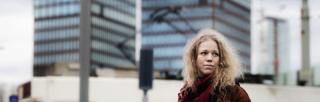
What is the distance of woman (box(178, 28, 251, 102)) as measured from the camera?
3.36m

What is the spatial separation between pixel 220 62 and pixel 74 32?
6371 inches

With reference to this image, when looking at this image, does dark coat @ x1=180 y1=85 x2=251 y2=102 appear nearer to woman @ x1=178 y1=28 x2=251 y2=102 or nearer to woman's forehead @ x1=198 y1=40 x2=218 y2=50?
woman @ x1=178 y1=28 x2=251 y2=102

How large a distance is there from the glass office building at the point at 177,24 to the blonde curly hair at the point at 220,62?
152 meters

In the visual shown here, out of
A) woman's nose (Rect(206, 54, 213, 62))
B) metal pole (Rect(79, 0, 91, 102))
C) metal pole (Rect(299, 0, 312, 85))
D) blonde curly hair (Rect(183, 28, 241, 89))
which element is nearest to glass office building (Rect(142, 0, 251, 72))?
metal pole (Rect(299, 0, 312, 85))

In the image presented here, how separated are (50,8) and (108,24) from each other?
11659mm

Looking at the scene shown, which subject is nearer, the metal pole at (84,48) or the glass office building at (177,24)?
the metal pole at (84,48)

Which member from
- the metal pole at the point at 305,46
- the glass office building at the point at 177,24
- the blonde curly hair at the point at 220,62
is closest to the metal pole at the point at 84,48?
the blonde curly hair at the point at 220,62

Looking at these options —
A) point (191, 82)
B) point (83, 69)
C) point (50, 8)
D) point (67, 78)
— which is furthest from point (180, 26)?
point (191, 82)

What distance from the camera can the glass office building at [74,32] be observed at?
161875 millimetres

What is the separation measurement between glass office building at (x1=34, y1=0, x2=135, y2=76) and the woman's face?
155352mm

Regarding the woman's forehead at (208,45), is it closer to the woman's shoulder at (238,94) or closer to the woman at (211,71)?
the woman at (211,71)

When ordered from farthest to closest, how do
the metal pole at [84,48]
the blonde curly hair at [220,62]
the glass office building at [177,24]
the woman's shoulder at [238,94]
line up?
the glass office building at [177,24]
the metal pole at [84,48]
the blonde curly hair at [220,62]
the woman's shoulder at [238,94]

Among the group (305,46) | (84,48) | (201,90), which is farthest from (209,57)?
(305,46)

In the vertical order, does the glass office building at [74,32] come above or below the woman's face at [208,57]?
above
